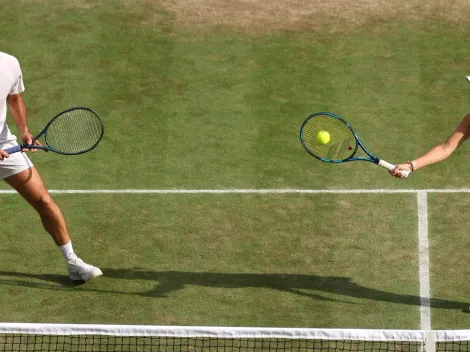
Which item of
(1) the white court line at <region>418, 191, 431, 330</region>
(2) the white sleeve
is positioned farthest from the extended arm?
(2) the white sleeve

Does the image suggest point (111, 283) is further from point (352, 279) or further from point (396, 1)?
point (396, 1)

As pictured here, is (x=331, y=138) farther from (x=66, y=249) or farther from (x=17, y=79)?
(x=17, y=79)

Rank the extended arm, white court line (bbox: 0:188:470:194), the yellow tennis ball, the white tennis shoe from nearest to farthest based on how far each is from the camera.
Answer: the extended arm, the yellow tennis ball, the white tennis shoe, white court line (bbox: 0:188:470:194)

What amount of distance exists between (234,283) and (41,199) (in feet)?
6.67

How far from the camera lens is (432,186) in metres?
13.1

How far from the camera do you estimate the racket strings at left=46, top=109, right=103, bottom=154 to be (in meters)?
11.5

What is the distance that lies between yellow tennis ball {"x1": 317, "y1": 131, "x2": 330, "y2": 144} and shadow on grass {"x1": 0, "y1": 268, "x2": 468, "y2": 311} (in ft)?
4.43

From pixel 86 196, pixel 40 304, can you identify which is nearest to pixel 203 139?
pixel 86 196

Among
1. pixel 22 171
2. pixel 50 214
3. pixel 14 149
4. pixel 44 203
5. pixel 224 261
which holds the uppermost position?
pixel 14 149

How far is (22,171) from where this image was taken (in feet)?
36.4

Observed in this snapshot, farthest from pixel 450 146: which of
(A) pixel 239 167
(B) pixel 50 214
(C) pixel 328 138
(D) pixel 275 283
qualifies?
(B) pixel 50 214

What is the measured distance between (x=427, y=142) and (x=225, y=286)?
12.0 feet

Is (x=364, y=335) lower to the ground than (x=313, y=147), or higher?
lower

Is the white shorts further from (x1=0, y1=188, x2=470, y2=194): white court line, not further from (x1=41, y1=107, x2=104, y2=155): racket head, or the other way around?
(x1=0, y1=188, x2=470, y2=194): white court line
